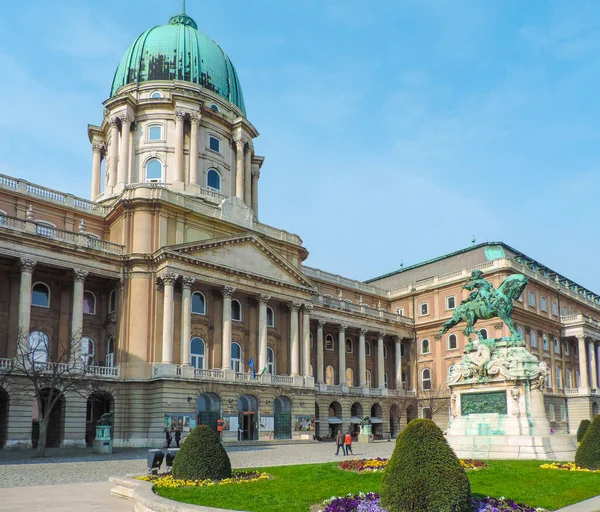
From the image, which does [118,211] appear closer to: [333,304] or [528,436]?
[333,304]

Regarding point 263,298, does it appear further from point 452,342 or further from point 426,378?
point 426,378

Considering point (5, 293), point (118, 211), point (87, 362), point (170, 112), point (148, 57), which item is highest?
point (148, 57)

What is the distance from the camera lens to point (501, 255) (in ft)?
238

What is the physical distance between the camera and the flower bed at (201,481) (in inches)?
628

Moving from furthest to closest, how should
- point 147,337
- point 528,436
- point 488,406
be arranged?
point 147,337 < point 488,406 < point 528,436

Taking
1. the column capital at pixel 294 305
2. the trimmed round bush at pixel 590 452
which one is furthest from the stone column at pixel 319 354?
the trimmed round bush at pixel 590 452

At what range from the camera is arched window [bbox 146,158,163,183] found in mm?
62459

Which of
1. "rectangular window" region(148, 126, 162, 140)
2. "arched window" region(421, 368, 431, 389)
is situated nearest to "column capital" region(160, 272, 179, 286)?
"rectangular window" region(148, 126, 162, 140)

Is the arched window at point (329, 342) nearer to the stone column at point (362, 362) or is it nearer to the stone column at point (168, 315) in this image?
the stone column at point (362, 362)

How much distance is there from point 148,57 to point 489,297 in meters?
52.6

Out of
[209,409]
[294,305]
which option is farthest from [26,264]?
[294,305]

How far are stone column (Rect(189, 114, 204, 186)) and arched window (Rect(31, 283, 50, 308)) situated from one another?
1938cm

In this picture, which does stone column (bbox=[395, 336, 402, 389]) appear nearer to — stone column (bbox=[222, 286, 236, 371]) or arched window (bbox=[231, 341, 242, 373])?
arched window (bbox=[231, 341, 242, 373])

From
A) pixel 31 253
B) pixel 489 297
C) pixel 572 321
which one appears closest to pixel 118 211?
pixel 31 253
